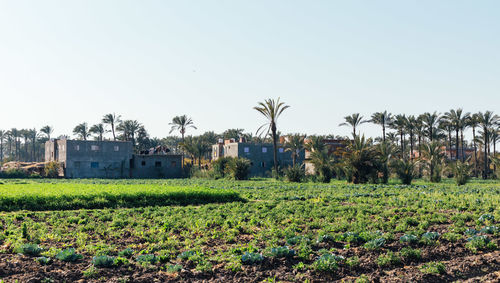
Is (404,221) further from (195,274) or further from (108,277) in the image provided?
(108,277)

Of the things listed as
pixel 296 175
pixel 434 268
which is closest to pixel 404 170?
pixel 296 175

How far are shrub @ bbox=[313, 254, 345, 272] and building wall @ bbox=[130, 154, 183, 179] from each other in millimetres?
56964

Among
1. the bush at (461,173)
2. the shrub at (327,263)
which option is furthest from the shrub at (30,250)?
the bush at (461,173)

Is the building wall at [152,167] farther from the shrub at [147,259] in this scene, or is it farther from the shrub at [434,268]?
the shrub at [434,268]

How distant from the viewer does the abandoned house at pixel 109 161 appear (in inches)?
2461

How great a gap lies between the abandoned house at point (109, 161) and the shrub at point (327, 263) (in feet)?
186

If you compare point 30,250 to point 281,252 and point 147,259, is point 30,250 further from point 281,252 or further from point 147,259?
point 281,252

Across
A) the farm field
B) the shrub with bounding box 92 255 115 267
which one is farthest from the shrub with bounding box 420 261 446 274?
the shrub with bounding box 92 255 115 267

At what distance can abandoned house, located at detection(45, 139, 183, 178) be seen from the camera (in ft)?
205

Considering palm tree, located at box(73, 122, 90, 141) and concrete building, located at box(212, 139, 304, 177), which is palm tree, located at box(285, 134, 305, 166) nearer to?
concrete building, located at box(212, 139, 304, 177)

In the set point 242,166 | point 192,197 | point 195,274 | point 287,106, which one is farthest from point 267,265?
point 287,106

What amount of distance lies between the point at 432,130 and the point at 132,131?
51.4 m

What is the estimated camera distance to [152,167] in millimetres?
66312

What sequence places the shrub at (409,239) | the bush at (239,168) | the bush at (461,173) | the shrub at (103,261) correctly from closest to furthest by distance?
1. the shrub at (103,261)
2. the shrub at (409,239)
3. the bush at (461,173)
4. the bush at (239,168)
